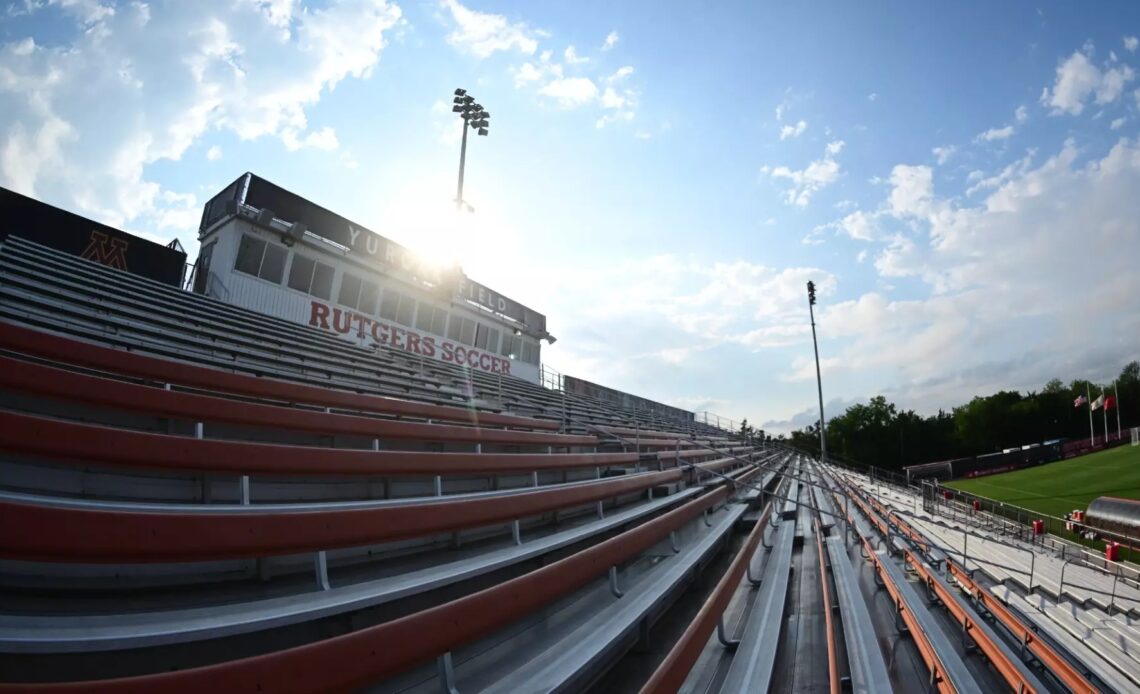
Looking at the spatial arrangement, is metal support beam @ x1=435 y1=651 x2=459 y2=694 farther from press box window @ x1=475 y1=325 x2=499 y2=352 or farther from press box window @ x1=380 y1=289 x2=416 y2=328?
press box window @ x1=475 y1=325 x2=499 y2=352

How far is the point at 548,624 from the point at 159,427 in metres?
1.74

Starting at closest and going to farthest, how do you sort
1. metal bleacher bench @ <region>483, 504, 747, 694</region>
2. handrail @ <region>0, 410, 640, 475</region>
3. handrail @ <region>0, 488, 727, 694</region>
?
1. handrail @ <region>0, 488, 727, 694</region>
2. handrail @ <region>0, 410, 640, 475</region>
3. metal bleacher bench @ <region>483, 504, 747, 694</region>

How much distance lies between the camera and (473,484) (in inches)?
130

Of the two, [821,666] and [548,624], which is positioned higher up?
[548,624]

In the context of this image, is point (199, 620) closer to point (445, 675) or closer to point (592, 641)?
point (445, 675)

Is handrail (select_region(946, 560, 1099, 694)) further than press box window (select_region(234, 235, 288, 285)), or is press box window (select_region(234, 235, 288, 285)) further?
press box window (select_region(234, 235, 288, 285))

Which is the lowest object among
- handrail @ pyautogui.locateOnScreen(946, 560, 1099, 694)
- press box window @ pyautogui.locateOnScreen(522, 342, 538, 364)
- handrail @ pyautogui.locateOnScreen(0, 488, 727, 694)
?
handrail @ pyautogui.locateOnScreen(946, 560, 1099, 694)

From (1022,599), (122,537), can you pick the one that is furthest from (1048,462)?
(122,537)

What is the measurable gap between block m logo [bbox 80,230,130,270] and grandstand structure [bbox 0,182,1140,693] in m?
2.36

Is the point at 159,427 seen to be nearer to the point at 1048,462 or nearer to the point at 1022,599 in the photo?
the point at 1022,599

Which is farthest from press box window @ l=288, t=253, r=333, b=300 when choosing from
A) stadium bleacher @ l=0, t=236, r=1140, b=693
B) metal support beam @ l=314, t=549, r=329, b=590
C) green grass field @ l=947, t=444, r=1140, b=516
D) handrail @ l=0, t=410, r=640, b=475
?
green grass field @ l=947, t=444, r=1140, b=516

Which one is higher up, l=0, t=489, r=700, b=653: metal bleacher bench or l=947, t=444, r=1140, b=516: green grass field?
l=0, t=489, r=700, b=653: metal bleacher bench

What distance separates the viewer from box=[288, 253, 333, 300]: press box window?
29.7 ft

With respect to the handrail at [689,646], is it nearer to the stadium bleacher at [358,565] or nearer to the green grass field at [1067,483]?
the stadium bleacher at [358,565]
